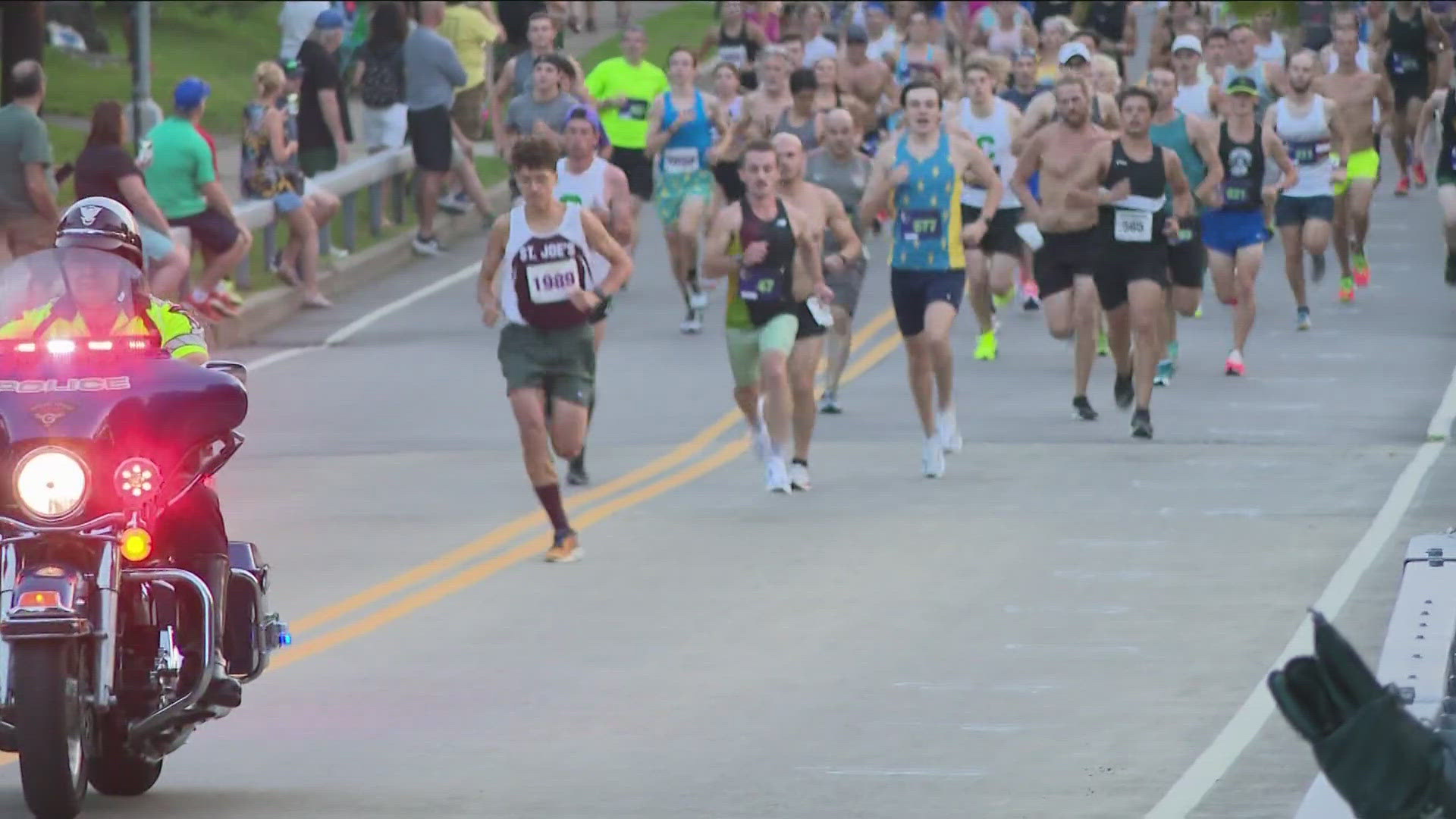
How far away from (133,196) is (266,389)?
6.70ft

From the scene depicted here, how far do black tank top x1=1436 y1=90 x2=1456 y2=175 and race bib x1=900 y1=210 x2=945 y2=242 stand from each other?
5434mm

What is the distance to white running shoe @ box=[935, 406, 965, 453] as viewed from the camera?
17797 millimetres

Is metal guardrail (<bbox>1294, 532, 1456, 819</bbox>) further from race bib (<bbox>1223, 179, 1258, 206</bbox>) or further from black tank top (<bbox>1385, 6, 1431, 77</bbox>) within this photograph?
black tank top (<bbox>1385, 6, 1431, 77</bbox>)

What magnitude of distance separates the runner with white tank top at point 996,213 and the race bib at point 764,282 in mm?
5278

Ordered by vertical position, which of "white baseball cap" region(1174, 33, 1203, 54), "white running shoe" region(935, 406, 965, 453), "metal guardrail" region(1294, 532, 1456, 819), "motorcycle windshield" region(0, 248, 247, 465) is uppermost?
"motorcycle windshield" region(0, 248, 247, 465)

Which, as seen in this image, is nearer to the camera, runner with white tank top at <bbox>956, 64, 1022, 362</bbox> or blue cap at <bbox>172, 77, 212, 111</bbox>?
blue cap at <bbox>172, 77, 212, 111</bbox>

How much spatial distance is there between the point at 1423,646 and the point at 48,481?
143 inches

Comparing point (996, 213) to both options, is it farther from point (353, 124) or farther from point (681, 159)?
point (353, 124)

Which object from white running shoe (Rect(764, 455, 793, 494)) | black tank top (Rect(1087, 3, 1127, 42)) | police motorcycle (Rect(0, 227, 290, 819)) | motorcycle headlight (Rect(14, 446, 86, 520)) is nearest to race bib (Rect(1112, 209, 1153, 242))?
white running shoe (Rect(764, 455, 793, 494))

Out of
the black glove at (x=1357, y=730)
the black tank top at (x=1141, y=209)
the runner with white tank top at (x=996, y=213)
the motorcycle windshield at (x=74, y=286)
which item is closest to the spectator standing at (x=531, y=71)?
the runner with white tank top at (x=996, y=213)

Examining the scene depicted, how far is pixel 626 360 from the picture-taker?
22.5m

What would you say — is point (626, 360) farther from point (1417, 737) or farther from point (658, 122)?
point (1417, 737)

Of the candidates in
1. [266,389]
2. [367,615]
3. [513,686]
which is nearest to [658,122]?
[266,389]

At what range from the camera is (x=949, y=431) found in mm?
17859
